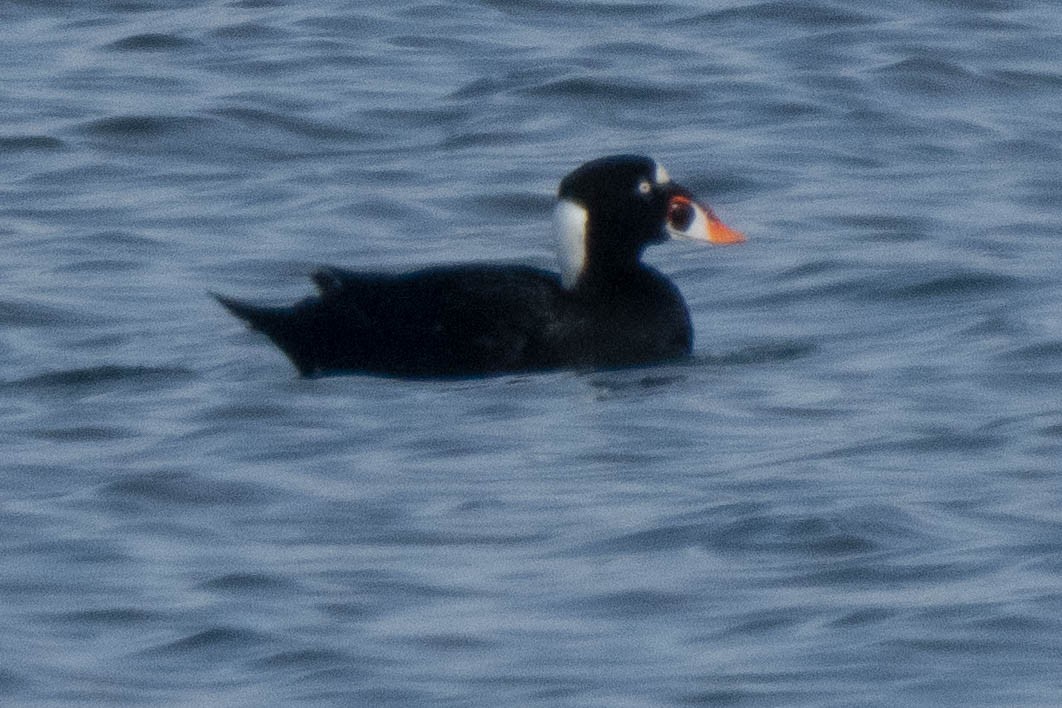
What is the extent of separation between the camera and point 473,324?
30.1 feet

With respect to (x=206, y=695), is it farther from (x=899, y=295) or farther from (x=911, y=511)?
(x=899, y=295)

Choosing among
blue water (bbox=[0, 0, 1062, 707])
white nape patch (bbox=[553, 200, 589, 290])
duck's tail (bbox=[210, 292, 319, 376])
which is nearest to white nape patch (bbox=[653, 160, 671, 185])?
white nape patch (bbox=[553, 200, 589, 290])

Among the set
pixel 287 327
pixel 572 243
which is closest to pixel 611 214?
pixel 572 243

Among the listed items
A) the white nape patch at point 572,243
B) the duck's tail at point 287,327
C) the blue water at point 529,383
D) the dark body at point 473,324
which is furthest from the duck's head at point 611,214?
the duck's tail at point 287,327

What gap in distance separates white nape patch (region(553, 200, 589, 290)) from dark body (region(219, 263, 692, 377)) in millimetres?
137

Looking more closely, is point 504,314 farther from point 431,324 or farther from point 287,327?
point 287,327

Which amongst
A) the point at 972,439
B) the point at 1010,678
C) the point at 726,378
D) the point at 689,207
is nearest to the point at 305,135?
the point at 689,207

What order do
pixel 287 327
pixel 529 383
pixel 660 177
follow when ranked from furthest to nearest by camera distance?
1. pixel 660 177
2. pixel 287 327
3. pixel 529 383

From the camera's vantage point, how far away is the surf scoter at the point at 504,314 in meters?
9.20

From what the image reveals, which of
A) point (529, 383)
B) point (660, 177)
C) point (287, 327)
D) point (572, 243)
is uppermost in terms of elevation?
point (660, 177)

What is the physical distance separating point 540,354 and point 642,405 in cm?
53

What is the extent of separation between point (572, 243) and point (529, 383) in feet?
2.19

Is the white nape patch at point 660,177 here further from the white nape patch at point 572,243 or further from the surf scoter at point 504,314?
the white nape patch at point 572,243

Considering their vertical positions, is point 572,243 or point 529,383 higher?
point 572,243
